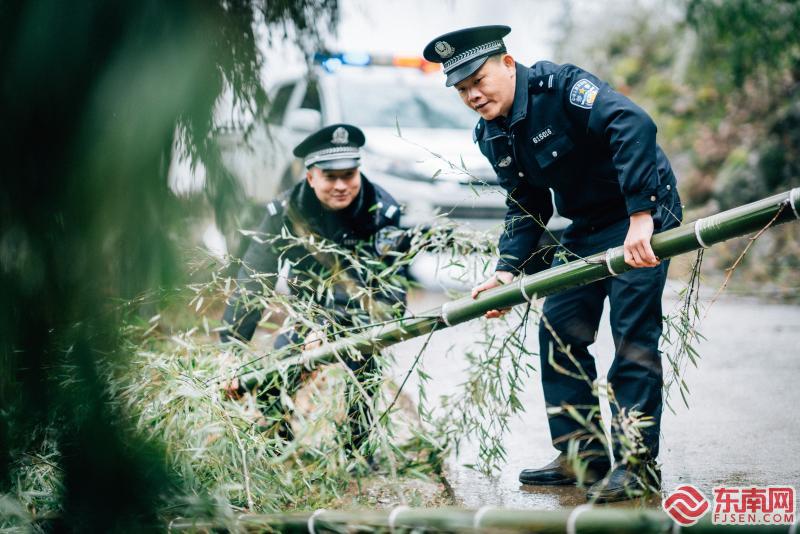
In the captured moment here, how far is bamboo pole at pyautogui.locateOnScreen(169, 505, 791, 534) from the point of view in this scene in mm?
1791

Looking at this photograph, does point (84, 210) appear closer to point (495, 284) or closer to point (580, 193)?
point (495, 284)

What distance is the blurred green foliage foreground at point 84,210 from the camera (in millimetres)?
1487

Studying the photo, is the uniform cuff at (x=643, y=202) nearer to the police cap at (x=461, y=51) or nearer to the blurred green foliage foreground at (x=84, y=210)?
the police cap at (x=461, y=51)

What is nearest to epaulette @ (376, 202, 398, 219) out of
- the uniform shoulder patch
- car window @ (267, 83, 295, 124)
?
the uniform shoulder patch

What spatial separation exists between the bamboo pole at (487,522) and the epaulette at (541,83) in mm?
1730

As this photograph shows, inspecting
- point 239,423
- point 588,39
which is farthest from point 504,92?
point 588,39

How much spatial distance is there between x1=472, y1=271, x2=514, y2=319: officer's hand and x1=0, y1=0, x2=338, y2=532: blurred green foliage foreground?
1710 mm

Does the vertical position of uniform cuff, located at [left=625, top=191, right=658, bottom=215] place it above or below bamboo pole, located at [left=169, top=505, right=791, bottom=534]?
above

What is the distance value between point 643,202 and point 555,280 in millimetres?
390

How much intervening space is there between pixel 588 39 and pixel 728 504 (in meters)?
17.1

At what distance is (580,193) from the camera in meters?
3.38

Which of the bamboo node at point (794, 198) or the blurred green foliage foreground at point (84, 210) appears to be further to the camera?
the bamboo node at point (794, 198)

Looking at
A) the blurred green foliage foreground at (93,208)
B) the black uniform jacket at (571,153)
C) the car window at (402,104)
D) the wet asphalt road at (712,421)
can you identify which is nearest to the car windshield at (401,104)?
the car window at (402,104)

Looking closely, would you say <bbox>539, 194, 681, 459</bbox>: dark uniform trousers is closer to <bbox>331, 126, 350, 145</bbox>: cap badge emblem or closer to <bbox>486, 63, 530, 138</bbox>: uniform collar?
<bbox>486, 63, 530, 138</bbox>: uniform collar
